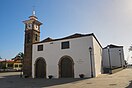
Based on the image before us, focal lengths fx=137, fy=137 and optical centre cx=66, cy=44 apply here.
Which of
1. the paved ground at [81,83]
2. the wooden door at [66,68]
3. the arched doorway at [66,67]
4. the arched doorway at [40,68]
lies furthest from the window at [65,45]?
the paved ground at [81,83]

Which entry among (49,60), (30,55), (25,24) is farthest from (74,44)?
(25,24)

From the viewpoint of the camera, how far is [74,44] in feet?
69.5

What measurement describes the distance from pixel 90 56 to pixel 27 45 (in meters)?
13.2

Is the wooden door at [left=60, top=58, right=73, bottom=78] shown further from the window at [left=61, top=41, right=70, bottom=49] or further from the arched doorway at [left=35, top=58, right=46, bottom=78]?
the arched doorway at [left=35, top=58, right=46, bottom=78]

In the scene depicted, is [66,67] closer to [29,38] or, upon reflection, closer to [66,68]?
[66,68]

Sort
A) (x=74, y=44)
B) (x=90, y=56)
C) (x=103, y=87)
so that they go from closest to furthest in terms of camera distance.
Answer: (x=103, y=87)
(x=90, y=56)
(x=74, y=44)

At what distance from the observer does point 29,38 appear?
2722 cm

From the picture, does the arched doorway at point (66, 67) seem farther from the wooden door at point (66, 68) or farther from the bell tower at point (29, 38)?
the bell tower at point (29, 38)

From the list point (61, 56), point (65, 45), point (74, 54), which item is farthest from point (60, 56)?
point (74, 54)

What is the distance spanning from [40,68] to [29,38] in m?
6.81

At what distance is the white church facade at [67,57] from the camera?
19797 mm

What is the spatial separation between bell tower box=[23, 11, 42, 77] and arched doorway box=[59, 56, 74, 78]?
22.1 feet

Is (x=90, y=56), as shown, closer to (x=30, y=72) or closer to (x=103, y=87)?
(x=103, y=87)

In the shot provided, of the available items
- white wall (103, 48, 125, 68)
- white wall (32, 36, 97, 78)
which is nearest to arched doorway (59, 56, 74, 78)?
white wall (32, 36, 97, 78)
